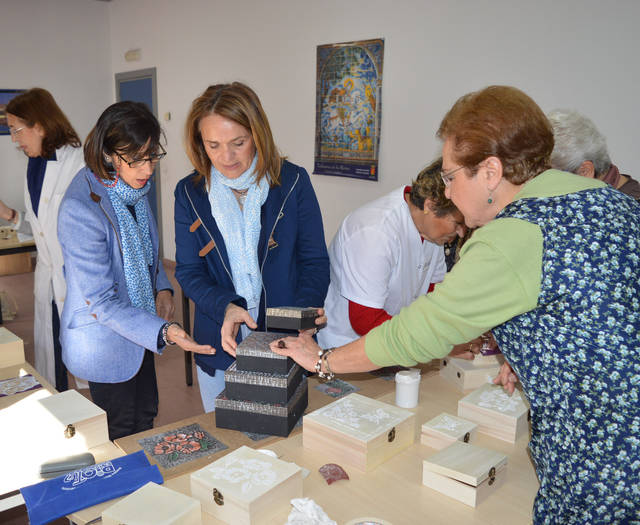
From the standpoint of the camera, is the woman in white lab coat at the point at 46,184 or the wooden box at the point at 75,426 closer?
the wooden box at the point at 75,426

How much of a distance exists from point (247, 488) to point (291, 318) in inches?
Answer: 21.4

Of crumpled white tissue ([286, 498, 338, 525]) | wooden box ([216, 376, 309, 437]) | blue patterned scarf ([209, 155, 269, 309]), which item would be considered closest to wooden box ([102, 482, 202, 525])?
crumpled white tissue ([286, 498, 338, 525])

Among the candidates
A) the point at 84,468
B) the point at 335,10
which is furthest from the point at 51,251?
the point at 335,10

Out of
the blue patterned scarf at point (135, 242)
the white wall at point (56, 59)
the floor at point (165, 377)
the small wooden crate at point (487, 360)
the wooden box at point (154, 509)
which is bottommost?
the floor at point (165, 377)

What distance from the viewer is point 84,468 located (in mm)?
1289

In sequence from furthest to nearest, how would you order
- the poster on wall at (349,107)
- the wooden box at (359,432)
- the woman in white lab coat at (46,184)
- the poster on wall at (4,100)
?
the poster on wall at (4,100) → the poster on wall at (349,107) → the woman in white lab coat at (46,184) → the wooden box at (359,432)

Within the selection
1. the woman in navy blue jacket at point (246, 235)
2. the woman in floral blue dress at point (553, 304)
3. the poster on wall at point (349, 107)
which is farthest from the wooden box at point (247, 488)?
the poster on wall at point (349, 107)

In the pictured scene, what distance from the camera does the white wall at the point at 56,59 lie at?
683cm

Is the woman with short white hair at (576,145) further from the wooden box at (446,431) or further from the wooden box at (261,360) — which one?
the wooden box at (261,360)

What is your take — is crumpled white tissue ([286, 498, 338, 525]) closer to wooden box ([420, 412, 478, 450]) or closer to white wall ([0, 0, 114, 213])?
wooden box ([420, 412, 478, 450])

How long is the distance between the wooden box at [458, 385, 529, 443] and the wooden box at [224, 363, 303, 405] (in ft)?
1.71

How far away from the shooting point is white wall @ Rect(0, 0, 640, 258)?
300 centimetres

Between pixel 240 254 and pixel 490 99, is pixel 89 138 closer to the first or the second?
pixel 240 254

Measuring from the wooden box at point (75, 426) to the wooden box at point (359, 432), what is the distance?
552 millimetres
